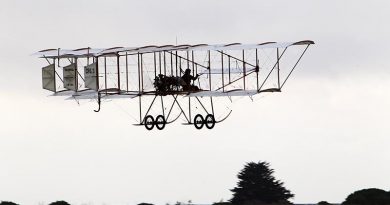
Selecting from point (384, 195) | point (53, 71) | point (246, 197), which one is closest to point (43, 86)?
point (53, 71)

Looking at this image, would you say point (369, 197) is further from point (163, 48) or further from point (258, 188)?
point (258, 188)

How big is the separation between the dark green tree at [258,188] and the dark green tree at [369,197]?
34644 mm

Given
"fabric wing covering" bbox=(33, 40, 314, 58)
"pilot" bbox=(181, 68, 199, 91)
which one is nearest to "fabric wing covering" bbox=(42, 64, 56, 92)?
"fabric wing covering" bbox=(33, 40, 314, 58)

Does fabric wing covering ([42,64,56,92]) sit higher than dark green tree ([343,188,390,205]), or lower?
higher

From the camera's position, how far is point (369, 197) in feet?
423

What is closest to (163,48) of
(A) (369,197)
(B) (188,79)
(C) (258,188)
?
(B) (188,79)

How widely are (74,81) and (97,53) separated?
222cm

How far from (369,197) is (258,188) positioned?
42.4 meters

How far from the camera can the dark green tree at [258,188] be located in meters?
168

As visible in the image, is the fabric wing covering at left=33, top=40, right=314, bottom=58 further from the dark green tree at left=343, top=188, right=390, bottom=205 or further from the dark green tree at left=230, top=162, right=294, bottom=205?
the dark green tree at left=230, top=162, right=294, bottom=205

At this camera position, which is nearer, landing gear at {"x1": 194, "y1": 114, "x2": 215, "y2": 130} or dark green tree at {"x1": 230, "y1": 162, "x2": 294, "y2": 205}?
landing gear at {"x1": 194, "y1": 114, "x2": 215, "y2": 130}

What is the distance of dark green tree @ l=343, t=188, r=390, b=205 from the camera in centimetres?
12862

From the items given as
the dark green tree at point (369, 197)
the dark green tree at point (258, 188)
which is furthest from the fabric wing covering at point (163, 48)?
the dark green tree at point (258, 188)

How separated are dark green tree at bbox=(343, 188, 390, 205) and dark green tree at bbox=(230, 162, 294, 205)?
114ft
